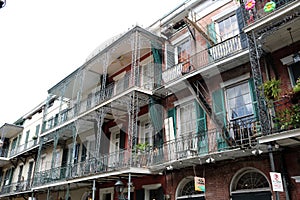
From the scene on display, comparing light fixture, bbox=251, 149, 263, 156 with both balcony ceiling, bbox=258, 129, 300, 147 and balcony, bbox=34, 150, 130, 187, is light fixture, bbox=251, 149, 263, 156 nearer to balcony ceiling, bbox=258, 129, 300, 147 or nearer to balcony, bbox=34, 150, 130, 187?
balcony ceiling, bbox=258, 129, 300, 147

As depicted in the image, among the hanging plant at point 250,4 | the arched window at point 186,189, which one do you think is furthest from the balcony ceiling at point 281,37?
the arched window at point 186,189

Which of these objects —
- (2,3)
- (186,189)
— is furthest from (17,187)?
(2,3)

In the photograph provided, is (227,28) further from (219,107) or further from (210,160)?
(210,160)

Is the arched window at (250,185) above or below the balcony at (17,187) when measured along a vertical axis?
below

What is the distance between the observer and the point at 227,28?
10344 millimetres

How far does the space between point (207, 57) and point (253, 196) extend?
4983 mm

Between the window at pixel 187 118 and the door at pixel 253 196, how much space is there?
105 inches

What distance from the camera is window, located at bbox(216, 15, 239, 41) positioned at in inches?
396

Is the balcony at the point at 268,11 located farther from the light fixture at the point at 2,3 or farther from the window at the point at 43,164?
the window at the point at 43,164

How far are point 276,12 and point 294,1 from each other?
19.0 inches

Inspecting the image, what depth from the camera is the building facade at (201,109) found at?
7.33m

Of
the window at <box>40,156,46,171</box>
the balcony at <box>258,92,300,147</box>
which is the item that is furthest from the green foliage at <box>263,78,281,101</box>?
the window at <box>40,156,46,171</box>

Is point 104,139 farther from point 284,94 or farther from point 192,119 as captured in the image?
point 284,94

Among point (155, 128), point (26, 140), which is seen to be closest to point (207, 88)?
point (155, 128)
